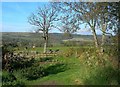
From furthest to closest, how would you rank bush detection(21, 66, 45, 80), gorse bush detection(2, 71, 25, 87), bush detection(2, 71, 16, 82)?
bush detection(21, 66, 45, 80) < bush detection(2, 71, 16, 82) < gorse bush detection(2, 71, 25, 87)

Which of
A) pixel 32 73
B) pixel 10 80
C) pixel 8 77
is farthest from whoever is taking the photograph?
pixel 32 73

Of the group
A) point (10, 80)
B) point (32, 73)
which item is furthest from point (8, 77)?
point (32, 73)

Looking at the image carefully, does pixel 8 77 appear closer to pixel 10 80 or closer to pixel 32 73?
pixel 10 80

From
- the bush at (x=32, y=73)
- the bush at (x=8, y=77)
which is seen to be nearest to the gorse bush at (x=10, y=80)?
the bush at (x=8, y=77)

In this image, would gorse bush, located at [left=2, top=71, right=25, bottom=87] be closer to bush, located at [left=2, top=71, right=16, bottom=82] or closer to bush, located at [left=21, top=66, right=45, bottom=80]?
bush, located at [left=2, top=71, right=16, bottom=82]

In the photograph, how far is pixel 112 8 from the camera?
971cm

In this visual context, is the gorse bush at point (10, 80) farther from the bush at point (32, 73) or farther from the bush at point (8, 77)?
the bush at point (32, 73)

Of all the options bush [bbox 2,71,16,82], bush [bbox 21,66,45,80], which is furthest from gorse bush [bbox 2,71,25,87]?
bush [bbox 21,66,45,80]

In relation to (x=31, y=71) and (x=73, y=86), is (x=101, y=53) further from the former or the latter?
(x=31, y=71)

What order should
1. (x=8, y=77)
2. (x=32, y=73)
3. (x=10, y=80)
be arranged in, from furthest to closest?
1. (x=32, y=73)
2. (x=8, y=77)
3. (x=10, y=80)

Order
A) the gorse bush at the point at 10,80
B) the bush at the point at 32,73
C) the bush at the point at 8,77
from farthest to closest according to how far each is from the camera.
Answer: the bush at the point at 32,73 → the bush at the point at 8,77 → the gorse bush at the point at 10,80

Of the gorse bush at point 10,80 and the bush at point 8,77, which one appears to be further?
the bush at point 8,77

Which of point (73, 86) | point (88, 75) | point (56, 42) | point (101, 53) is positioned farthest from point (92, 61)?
point (56, 42)

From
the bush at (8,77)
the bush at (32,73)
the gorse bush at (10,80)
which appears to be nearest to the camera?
the gorse bush at (10,80)
